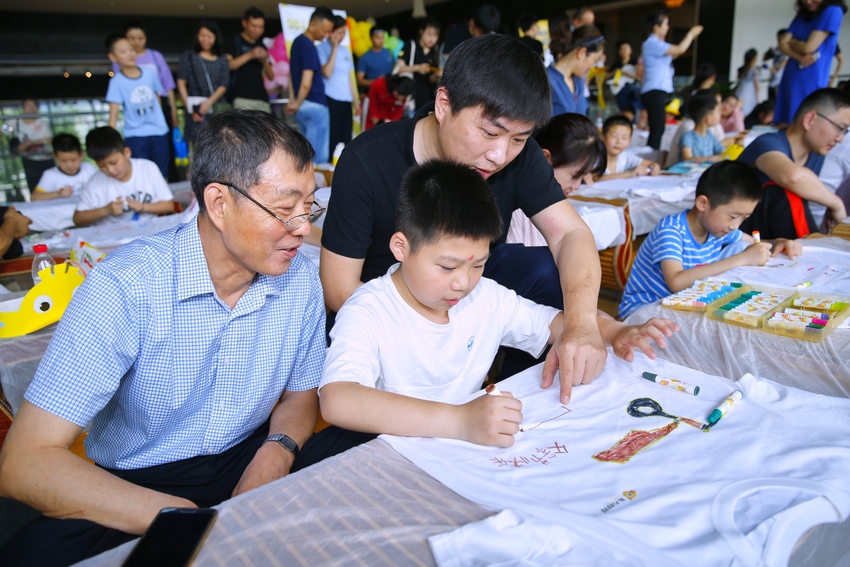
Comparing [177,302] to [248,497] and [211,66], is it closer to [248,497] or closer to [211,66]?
[248,497]

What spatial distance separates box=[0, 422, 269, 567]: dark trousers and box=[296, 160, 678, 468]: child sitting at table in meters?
0.15

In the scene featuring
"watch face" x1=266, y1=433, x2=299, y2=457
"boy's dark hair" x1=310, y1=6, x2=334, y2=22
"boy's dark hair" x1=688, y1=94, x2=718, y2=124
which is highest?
"boy's dark hair" x1=310, y1=6, x2=334, y2=22

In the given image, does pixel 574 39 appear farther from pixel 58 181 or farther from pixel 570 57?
pixel 58 181

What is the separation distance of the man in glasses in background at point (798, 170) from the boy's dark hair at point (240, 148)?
257cm

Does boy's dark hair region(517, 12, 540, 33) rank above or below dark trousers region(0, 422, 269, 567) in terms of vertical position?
above

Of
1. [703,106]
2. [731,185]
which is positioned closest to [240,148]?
[731,185]

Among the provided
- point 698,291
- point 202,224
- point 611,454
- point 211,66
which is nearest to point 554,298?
point 698,291

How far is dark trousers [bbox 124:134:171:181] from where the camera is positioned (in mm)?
4855

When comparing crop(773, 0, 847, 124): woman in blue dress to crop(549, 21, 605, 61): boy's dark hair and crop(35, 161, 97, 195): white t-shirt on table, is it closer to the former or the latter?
crop(549, 21, 605, 61): boy's dark hair

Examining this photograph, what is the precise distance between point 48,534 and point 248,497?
0.42m

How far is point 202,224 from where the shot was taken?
49.9 inches

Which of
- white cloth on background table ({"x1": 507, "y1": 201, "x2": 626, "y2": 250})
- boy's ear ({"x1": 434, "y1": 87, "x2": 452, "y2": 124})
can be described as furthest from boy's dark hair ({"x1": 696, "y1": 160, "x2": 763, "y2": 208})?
boy's ear ({"x1": 434, "y1": 87, "x2": 452, "y2": 124})

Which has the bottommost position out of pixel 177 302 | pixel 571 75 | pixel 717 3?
pixel 177 302

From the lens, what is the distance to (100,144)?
3.39 metres
